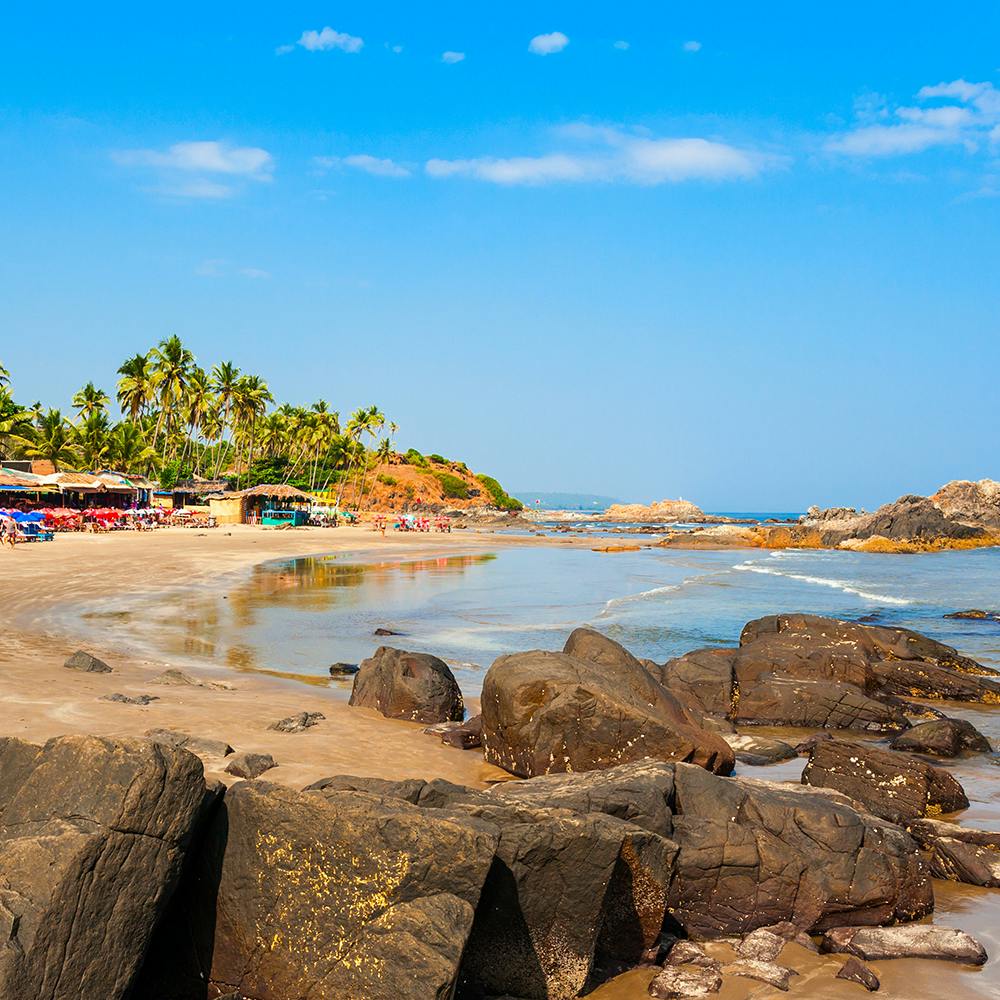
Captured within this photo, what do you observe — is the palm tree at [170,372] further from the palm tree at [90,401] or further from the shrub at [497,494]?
the shrub at [497,494]

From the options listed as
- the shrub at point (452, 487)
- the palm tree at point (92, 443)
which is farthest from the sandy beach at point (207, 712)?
the shrub at point (452, 487)

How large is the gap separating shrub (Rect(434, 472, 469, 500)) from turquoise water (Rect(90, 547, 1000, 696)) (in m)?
90.2

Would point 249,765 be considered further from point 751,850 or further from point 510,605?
point 510,605

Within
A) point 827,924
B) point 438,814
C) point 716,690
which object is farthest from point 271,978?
point 716,690

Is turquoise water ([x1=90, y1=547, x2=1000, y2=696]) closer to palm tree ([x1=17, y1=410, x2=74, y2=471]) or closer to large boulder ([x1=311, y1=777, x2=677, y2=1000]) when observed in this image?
large boulder ([x1=311, y1=777, x2=677, y2=1000])

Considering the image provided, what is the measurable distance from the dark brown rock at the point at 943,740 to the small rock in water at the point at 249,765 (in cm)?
863

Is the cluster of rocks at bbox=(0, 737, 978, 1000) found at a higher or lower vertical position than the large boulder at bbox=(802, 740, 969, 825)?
higher

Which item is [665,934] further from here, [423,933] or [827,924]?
[423,933]

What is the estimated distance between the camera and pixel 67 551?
37.8m

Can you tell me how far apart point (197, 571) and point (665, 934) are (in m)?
31.1

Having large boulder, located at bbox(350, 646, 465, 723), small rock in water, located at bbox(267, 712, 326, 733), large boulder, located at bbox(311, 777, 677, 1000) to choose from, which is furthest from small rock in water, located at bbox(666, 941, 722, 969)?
large boulder, located at bbox(350, 646, 465, 723)

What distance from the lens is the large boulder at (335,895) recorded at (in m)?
4.73

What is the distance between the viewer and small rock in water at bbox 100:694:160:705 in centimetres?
1132

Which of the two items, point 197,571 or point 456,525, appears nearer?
point 197,571
